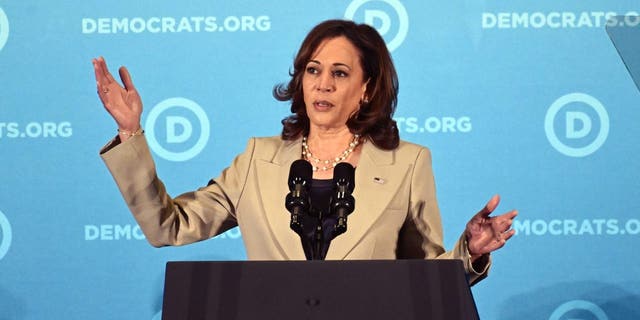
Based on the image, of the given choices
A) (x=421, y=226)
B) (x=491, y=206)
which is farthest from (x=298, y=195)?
(x=421, y=226)

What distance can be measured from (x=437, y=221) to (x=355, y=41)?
585 millimetres

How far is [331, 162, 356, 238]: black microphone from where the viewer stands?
174 cm

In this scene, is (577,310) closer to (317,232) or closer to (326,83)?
(326,83)

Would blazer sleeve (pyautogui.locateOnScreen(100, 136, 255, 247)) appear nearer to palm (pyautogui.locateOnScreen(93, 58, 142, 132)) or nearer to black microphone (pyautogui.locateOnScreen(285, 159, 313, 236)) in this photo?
palm (pyautogui.locateOnScreen(93, 58, 142, 132))

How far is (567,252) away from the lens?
3.49m

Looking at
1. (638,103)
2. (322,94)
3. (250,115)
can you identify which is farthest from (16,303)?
(638,103)

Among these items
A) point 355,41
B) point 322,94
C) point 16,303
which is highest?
point 355,41

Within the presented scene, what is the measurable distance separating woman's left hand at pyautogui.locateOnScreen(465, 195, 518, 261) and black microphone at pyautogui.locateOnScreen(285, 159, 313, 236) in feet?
1.41

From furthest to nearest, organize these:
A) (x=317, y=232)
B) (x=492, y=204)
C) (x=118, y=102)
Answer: (x=118, y=102) → (x=492, y=204) → (x=317, y=232)

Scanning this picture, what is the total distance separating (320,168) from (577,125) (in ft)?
4.32

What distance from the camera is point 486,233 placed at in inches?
83.2

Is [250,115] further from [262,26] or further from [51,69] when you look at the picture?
[51,69]

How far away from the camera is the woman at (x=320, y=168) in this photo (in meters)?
2.39

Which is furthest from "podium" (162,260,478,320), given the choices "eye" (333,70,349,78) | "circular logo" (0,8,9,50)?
"circular logo" (0,8,9,50)
